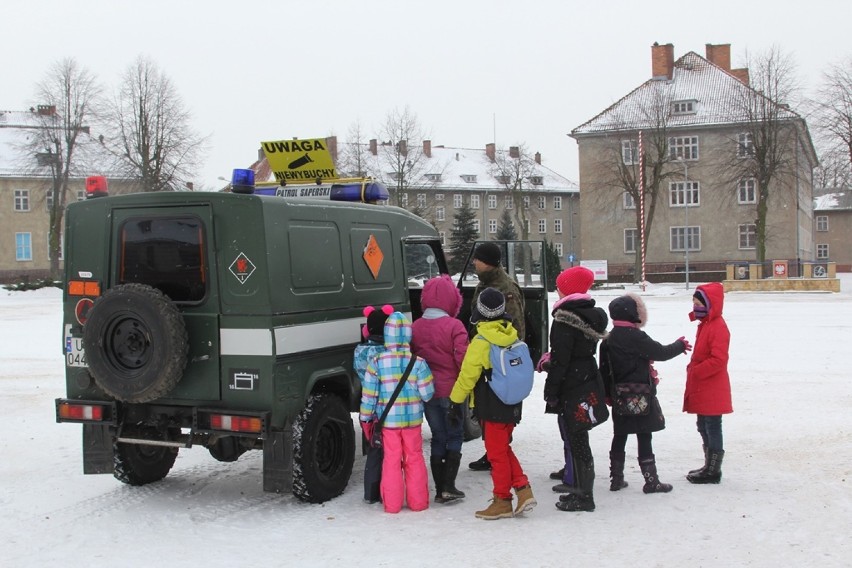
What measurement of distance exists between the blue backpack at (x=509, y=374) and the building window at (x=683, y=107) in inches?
2264

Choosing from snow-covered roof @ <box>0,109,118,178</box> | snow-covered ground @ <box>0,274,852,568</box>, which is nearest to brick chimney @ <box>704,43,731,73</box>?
snow-covered roof @ <box>0,109,118,178</box>

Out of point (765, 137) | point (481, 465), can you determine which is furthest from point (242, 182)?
point (765, 137)

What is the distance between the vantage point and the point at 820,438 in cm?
852

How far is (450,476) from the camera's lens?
21.9 ft

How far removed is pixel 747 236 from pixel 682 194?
538 centimetres

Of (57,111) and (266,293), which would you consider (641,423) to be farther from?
(57,111)

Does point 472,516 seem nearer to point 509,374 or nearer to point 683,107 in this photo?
point 509,374

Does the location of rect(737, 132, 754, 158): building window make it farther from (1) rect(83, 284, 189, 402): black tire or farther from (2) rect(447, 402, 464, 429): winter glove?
(1) rect(83, 284, 189, 402): black tire

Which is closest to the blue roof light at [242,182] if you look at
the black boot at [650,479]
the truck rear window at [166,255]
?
the truck rear window at [166,255]

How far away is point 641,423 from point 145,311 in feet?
12.6

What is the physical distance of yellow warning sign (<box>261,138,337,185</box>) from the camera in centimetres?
916

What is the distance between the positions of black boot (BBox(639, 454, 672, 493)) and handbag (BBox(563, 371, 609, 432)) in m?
0.75

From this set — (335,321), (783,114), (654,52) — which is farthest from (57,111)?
(335,321)

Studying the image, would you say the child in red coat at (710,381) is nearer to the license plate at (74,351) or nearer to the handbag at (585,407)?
the handbag at (585,407)
